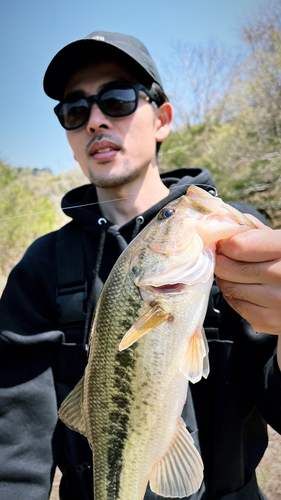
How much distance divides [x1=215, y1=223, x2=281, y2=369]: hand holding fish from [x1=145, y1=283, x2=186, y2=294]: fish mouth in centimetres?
15

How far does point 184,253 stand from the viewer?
1.35 m

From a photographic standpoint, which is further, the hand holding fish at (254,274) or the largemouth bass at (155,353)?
the largemouth bass at (155,353)

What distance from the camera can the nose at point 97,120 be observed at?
2.47 meters

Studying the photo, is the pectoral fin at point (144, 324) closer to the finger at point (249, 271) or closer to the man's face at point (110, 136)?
the finger at point (249, 271)

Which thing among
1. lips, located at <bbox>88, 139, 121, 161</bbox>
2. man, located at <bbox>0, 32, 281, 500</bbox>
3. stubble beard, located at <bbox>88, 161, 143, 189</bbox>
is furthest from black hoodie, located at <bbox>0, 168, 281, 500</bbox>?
lips, located at <bbox>88, 139, 121, 161</bbox>

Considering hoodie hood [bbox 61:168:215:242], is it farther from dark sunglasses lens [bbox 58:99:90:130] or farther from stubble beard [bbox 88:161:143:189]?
dark sunglasses lens [bbox 58:99:90:130]

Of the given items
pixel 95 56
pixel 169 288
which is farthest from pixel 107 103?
pixel 169 288

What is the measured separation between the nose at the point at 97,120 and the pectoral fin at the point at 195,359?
1.71m

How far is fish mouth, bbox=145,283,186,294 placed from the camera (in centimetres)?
138

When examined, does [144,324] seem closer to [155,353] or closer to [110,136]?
[155,353]

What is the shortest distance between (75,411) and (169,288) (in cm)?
75

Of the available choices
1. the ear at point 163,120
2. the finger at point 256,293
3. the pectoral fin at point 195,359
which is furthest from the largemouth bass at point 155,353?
the ear at point 163,120

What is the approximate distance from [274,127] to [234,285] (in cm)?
1705

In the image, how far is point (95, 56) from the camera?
248cm
